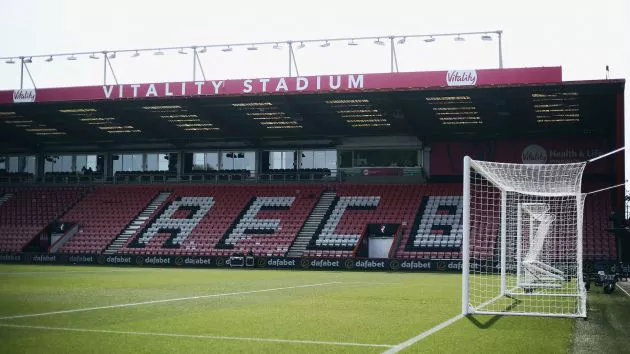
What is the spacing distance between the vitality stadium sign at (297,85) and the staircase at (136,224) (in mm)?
8635

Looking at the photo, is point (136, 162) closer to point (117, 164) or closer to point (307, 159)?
point (117, 164)

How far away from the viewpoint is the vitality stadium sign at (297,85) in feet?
107

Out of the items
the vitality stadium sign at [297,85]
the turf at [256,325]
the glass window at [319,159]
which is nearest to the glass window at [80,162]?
the vitality stadium sign at [297,85]

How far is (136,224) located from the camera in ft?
139

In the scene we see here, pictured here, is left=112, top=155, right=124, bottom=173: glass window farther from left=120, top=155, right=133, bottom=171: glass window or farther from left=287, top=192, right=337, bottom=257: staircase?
left=287, top=192, right=337, bottom=257: staircase

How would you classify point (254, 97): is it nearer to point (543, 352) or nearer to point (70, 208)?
point (70, 208)

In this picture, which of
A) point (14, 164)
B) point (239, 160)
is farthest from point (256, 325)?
point (14, 164)

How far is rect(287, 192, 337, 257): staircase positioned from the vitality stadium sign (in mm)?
8688

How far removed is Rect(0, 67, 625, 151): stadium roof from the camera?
32750 millimetres

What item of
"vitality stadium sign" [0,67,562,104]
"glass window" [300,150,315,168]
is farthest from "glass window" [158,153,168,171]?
"vitality stadium sign" [0,67,562,104]

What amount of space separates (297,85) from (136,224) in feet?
48.0

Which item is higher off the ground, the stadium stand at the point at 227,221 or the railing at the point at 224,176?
the railing at the point at 224,176

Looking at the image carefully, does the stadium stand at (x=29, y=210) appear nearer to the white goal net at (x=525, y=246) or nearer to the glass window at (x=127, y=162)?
the glass window at (x=127, y=162)

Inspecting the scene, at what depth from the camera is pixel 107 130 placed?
44250 mm
